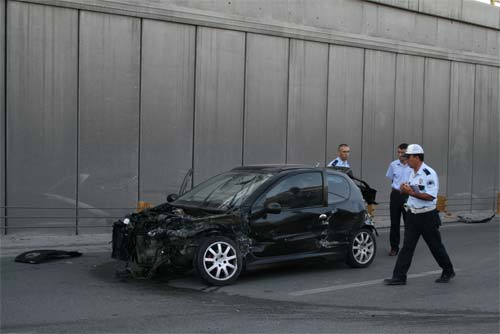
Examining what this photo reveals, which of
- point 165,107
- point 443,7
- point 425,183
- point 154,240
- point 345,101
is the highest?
point 443,7

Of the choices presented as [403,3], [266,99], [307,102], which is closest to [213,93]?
[266,99]

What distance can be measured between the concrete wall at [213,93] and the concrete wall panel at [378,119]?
0.05 metres

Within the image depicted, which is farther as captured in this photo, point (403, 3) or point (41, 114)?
point (403, 3)

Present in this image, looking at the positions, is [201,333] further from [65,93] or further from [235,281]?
[65,93]

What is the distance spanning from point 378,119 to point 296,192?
10250 millimetres

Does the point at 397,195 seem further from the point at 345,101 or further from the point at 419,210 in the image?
the point at 345,101

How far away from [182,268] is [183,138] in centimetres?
681

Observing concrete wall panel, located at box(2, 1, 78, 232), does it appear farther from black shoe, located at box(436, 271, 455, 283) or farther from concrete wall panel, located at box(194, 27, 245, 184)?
black shoe, located at box(436, 271, 455, 283)

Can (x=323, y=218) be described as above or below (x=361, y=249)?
above

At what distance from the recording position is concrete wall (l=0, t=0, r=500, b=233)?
1238 centimetres

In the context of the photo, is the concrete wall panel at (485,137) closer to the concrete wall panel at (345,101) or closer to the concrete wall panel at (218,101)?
the concrete wall panel at (345,101)

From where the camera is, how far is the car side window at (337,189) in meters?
8.99

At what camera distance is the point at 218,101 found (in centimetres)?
1471

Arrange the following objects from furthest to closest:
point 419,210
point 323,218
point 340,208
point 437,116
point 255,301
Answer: point 437,116 → point 340,208 → point 323,218 → point 419,210 → point 255,301
